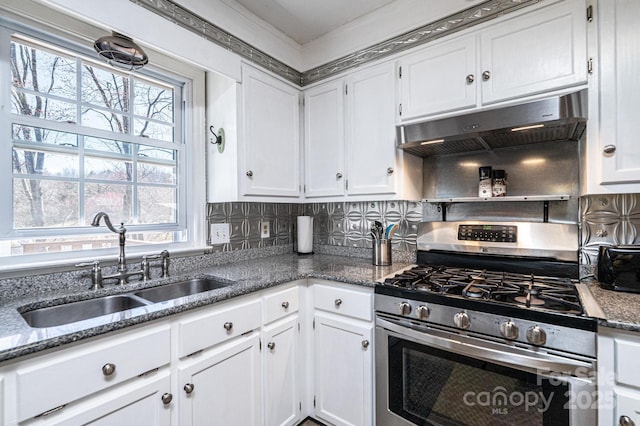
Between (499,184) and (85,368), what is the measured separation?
→ 2056mm

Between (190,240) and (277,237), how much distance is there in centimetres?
75

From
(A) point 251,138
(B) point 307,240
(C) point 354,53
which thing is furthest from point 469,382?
(C) point 354,53

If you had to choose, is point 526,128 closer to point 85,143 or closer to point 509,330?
point 509,330

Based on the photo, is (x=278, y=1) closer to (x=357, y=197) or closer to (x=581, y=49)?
(x=357, y=197)

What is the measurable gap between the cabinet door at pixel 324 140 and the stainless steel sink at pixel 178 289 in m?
0.96

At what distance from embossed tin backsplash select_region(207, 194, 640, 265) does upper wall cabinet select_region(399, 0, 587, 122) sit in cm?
64

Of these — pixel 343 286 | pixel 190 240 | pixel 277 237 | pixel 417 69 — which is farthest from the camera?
pixel 277 237

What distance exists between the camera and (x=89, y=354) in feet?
3.10

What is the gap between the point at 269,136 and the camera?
203 centimetres

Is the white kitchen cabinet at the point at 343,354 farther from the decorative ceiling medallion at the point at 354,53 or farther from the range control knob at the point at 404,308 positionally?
the decorative ceiling medallion at the point at 354,53

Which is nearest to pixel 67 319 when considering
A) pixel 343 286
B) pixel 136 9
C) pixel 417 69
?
pixel 343 286

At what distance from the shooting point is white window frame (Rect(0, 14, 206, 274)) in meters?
1.27

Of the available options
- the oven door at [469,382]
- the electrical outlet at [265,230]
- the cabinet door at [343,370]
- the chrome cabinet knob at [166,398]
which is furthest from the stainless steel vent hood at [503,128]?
the chrome cabinet knob at [166,398]

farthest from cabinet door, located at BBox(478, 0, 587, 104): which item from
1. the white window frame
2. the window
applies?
the window
